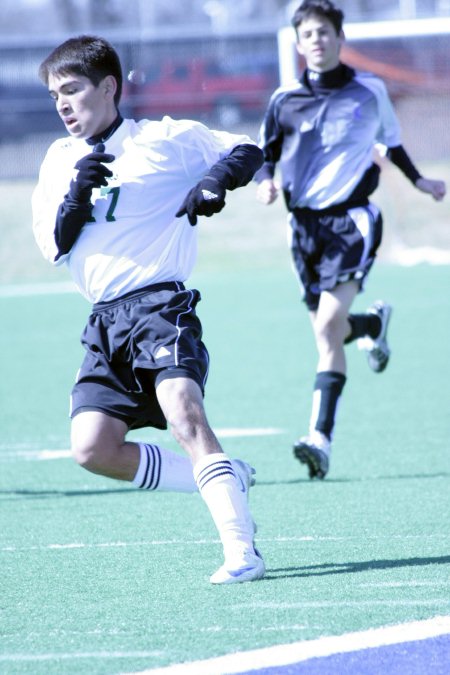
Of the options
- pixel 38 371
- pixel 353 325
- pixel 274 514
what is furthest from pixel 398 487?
pixel 38 371

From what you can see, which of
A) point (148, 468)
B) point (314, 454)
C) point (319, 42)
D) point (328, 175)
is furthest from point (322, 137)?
point (148, 468)

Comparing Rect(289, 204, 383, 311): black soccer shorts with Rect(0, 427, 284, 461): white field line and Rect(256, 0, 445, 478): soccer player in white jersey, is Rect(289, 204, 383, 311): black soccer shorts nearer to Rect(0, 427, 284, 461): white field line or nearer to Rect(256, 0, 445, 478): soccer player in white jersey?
Rect(256, 0, 445, 478): soccer player in white jersey

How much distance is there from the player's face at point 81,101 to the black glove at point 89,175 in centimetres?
21

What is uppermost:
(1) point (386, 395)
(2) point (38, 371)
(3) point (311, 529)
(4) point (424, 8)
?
(3) point (311, 529)

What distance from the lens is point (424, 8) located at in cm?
3912

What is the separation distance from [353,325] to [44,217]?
3191 mm

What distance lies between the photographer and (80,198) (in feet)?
16.1

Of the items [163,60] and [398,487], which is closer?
[398,487]

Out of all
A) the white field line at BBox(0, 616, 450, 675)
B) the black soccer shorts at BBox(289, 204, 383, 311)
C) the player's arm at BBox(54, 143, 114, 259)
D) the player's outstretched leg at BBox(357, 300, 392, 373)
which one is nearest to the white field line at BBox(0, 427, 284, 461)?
the player's outstretched leg at BBox(357, 300, 392, 373)

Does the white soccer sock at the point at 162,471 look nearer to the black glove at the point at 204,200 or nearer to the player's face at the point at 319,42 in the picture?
the black glove at the point at 204,200

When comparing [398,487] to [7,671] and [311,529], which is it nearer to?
[311,529]

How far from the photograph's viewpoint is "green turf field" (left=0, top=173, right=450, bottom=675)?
3.97 metres

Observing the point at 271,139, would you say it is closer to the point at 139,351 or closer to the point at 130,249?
the point at 130,249

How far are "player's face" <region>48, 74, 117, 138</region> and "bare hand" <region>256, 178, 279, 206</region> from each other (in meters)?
2.17
